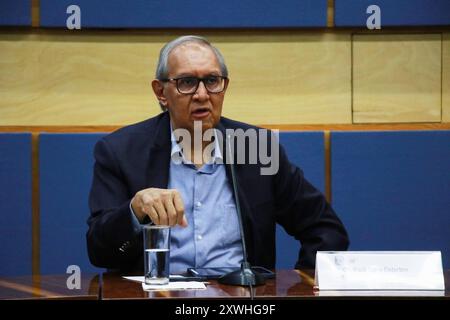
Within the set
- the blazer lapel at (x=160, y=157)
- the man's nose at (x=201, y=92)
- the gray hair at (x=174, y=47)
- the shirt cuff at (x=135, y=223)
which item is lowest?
the shirt cuff at (x=135, y=223)

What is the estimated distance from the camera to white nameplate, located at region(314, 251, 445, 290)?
1409 mm

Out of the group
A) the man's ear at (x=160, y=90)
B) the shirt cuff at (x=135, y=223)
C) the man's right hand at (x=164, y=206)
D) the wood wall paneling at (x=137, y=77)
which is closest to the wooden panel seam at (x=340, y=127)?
the wood wall paneling at (x=137, y=77)

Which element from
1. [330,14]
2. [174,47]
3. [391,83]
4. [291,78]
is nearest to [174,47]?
[174,47]

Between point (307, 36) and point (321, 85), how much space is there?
19 centimetres

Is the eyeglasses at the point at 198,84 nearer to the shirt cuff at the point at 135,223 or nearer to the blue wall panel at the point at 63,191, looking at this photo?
the shirt cuff at the point at 135,223

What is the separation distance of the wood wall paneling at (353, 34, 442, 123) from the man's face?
89 cm

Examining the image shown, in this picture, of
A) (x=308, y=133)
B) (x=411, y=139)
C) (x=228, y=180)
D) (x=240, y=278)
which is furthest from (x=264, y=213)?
(x=411, y=139)

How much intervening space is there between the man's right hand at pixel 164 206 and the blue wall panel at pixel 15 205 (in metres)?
1.19

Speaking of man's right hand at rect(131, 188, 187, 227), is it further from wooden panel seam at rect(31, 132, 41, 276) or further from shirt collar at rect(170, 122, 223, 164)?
wooden panel seam at rect(31, 132, 41, 276)

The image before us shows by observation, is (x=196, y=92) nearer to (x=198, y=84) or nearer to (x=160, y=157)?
(x=198, y=84)

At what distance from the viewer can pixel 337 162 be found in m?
2.70

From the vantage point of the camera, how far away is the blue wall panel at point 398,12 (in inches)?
106

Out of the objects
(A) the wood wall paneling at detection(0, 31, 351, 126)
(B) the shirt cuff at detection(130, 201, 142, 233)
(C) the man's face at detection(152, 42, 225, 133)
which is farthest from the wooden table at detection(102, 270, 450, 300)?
(A) the wood wall paneling at detection(0, 31, 351, 126)

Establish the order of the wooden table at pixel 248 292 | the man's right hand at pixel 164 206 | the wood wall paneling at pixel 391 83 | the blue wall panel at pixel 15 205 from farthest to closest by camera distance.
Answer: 1. the wood wall paneling at pixel 391 83
2. the blue wall panel at pixel 15 205
3. the man's right hand at pixel 164 206
4. the wooden table at pixel 248 292
